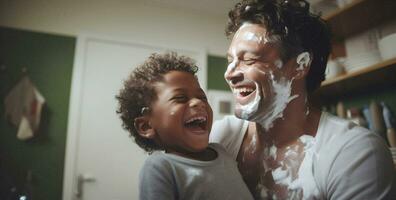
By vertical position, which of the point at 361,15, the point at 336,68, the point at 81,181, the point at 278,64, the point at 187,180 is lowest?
the point at 81,181

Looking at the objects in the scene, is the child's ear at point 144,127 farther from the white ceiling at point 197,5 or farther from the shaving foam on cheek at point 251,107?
the white ceiling at point 197,5

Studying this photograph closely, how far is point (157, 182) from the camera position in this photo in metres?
0.48

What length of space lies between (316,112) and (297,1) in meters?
0.24

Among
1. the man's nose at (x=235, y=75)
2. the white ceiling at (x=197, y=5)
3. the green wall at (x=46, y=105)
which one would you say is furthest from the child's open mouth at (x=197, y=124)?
the green wall at (x=46, y=105)

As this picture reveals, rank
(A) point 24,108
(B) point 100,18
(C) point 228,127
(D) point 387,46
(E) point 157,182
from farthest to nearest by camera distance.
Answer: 1. (B) point 100,18
2. (A) point 24,108
3. (D) point 387,46
4. (C) point 228,127
5. (E) point 157,182

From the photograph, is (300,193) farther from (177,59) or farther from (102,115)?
(102,115)

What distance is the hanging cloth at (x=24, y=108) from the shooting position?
148cm

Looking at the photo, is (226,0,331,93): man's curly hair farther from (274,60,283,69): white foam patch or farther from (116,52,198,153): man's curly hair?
(116,52,198,153): man's curly hair

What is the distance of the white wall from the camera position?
5.07 ft

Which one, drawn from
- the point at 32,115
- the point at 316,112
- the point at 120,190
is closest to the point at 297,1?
the point at 316,112

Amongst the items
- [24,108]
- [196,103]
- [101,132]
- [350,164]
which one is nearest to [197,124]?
[196,103]

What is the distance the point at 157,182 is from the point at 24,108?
130cm

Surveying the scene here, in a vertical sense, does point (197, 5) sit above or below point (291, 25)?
above

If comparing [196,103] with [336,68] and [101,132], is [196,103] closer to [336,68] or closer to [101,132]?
[101,132]
